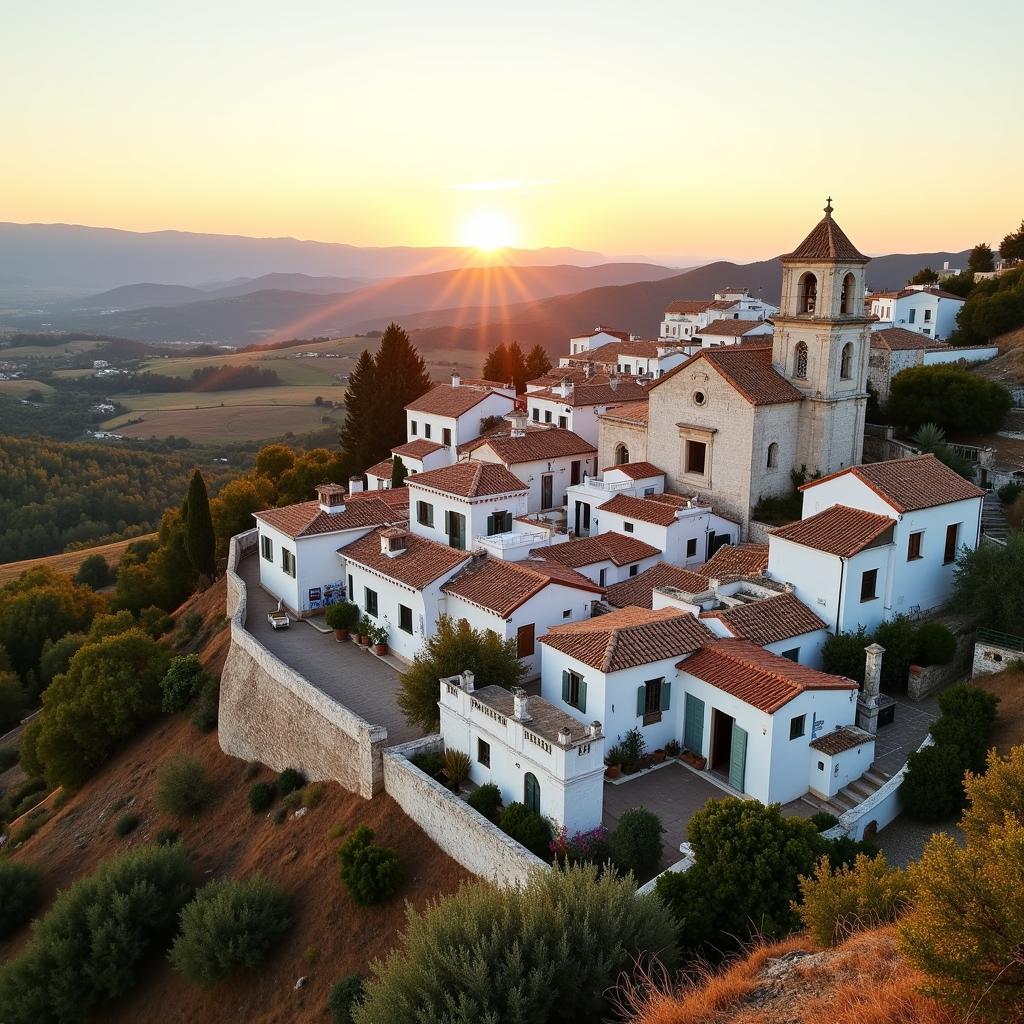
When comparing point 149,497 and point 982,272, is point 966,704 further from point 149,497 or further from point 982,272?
point 149,497

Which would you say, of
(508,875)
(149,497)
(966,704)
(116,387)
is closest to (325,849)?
(508,875)

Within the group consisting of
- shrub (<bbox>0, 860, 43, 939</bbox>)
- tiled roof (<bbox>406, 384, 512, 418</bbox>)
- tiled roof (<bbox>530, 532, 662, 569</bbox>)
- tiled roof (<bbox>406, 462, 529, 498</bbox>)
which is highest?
tiled roof (<bbox>406, 384, 512, 418</bbox>)

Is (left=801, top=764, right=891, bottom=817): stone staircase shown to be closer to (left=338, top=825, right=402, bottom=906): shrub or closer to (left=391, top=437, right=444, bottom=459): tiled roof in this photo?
(left=338, top=825, right=402, bottom=906): shrub

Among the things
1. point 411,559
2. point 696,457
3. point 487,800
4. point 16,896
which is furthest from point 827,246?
point 16,896

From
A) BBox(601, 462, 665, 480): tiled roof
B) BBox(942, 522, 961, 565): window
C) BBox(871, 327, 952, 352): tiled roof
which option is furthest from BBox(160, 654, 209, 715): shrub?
BBox(871, 327, 952, 352): tiled roof

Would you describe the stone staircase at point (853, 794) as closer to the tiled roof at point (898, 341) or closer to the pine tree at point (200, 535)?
the tiled roof at point (898, 341)

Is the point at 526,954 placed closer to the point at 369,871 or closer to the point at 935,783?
the point at 369,871
